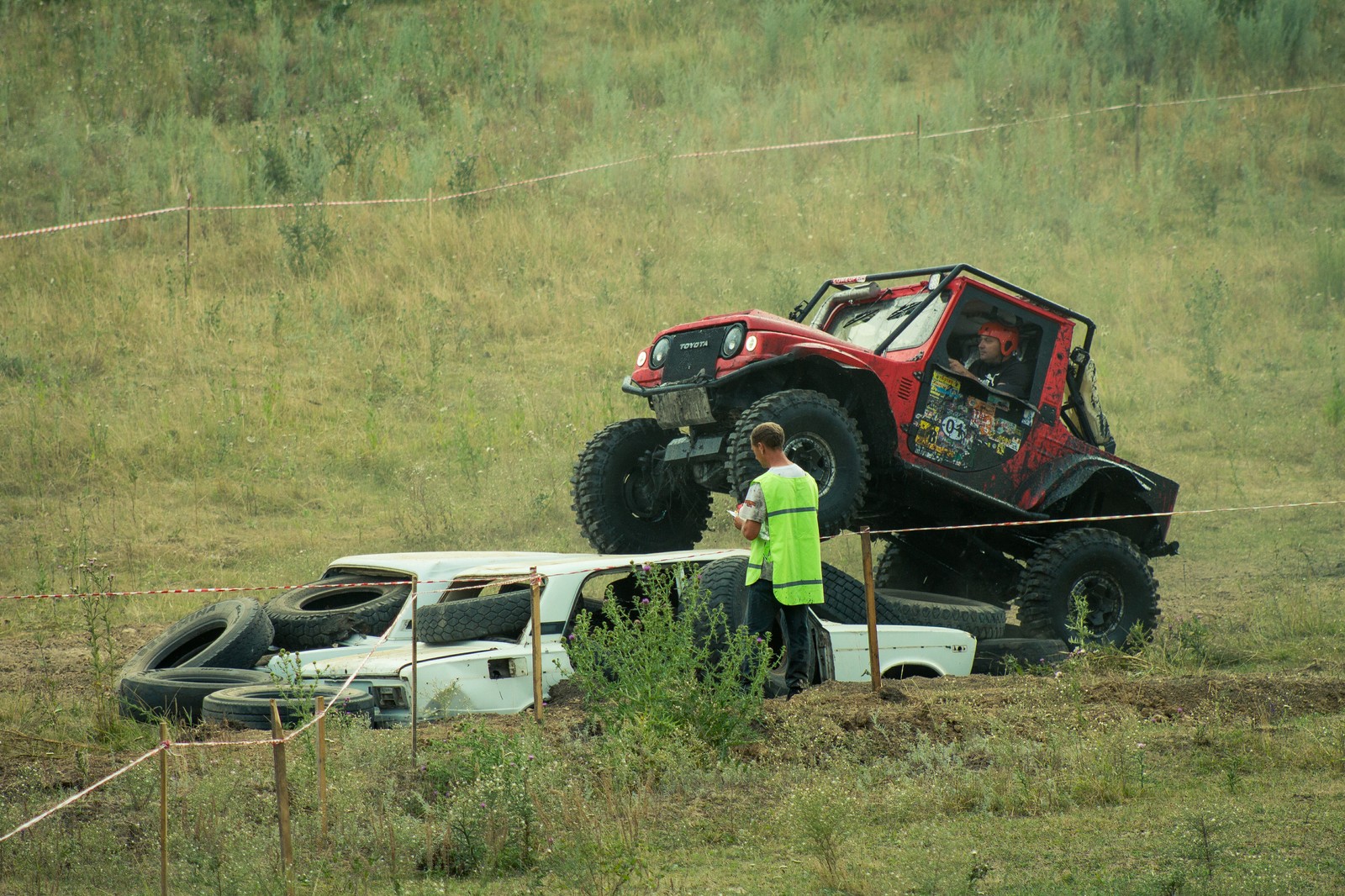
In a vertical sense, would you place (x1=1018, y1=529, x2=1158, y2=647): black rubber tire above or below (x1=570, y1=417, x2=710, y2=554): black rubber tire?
below

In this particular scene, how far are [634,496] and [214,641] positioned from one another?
3.21 m

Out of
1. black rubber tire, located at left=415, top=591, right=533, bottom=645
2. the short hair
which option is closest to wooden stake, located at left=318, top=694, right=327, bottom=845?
black rubber tire, located at left=415, top=591, right=533, bottom=645

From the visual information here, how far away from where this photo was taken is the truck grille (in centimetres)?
910

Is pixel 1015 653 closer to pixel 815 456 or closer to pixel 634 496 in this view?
pixel 815 456

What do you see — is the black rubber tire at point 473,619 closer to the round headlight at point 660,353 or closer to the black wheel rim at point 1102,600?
the round headlight at point 660,353

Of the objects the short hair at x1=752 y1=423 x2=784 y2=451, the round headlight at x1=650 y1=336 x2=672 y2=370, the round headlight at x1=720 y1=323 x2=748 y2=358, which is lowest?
the short hair at x1=752 y1=423 x2=784 y2=451

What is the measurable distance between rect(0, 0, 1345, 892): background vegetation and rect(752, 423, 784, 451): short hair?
1.66 m

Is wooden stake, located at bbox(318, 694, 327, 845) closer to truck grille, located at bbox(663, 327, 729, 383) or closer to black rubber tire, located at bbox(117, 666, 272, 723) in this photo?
black rubber tire, located at bbox(117, 666, 272, 723)

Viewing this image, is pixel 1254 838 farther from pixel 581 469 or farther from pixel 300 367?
pixel 300 367

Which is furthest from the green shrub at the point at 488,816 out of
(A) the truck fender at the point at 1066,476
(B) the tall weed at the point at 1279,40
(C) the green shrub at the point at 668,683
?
(B) the tall weed at the point at 1279,40

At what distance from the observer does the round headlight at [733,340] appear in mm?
8953

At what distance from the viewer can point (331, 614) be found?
27.5 ft

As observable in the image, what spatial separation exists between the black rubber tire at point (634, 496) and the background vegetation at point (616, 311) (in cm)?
328

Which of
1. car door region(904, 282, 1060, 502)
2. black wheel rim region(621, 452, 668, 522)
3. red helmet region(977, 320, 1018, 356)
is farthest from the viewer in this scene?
black wheel rim region(621, 452, 668, 522)
